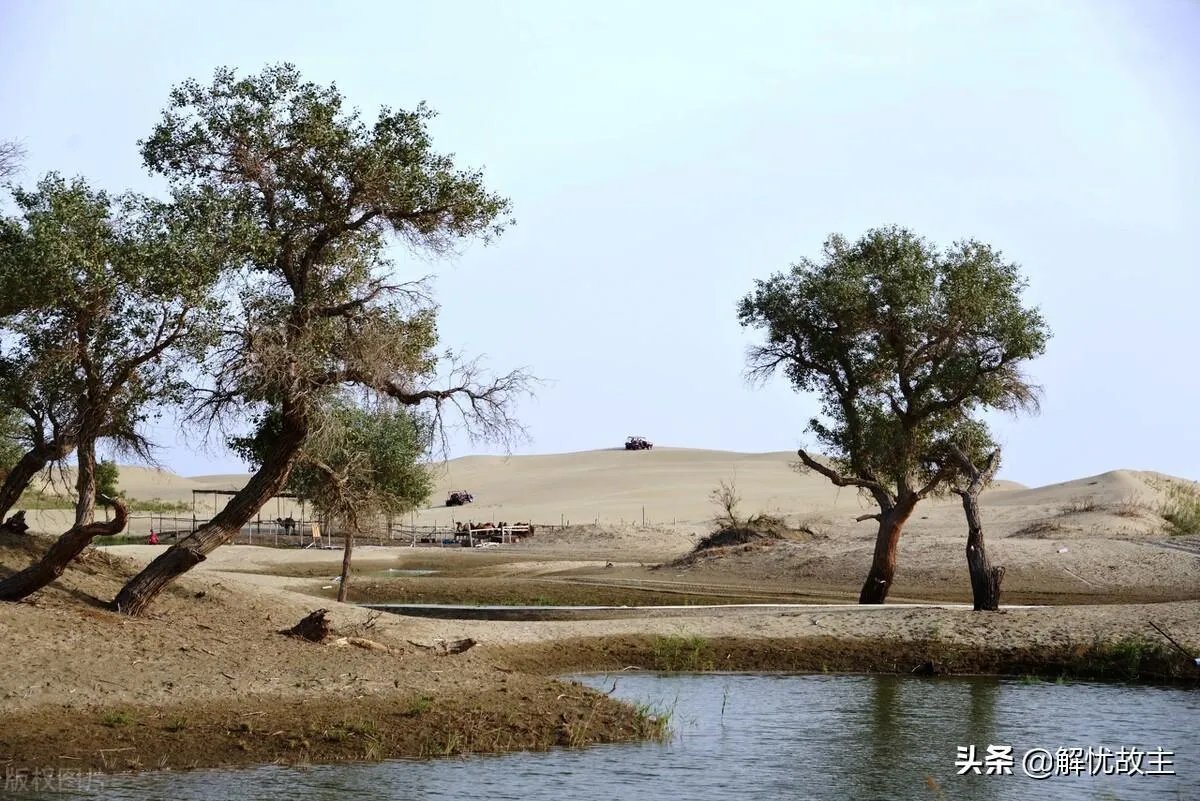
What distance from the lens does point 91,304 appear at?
17641 mm

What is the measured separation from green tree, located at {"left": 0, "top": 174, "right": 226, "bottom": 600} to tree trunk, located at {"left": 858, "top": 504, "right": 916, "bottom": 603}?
18194 mm

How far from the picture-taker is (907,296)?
98.6 feet

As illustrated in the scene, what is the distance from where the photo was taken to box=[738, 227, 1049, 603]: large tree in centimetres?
3034

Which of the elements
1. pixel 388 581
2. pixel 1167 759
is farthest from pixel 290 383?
pixel 388 581

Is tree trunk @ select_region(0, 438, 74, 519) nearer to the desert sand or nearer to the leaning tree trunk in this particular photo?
the desert sand

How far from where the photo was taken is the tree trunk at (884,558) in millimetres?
30909

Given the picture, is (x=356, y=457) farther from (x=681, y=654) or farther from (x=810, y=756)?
(x=810, y=756)

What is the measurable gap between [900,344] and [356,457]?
15.6 m

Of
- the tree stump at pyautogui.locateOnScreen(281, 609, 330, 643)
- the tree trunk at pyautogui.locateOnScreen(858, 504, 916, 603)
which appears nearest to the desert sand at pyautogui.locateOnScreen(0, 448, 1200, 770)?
the tree stump at pyautogui.locateOnScreen(281, 609, 330, 643)

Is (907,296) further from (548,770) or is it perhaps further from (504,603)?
(548,770)

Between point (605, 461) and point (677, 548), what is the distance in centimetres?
8188

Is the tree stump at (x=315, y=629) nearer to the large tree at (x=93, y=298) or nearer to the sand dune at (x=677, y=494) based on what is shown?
the large tree at (x=93, y=298)

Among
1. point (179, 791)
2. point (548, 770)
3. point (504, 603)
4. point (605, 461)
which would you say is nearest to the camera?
point (179, 791)

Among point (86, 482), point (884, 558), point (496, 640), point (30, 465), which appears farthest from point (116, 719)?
point (884, 558)
